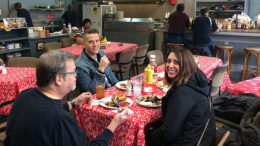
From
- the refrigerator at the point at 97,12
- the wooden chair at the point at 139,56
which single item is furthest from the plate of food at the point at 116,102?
the refrigerator at the point at 97,12

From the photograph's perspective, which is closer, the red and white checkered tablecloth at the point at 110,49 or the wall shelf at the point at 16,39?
the red and white checkered tablecloth at the point at 110,49

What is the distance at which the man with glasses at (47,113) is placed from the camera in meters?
1.19

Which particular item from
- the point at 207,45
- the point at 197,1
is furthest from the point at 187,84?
the point at 197,1

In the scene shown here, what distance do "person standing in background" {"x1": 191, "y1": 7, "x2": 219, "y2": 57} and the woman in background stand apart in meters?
3.74

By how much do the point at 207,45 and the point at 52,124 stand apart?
472 centimetres

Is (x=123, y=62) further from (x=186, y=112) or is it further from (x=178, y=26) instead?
(x=186, y=112)

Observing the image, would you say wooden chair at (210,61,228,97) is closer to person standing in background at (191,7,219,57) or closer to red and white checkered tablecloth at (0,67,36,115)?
red and white checkered tablecloth at (0,67,36,115)

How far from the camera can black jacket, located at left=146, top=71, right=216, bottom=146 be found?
5.18 feet

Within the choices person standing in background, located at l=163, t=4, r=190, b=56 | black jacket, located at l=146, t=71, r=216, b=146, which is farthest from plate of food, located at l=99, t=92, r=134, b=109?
person standing in background, located at l=163, t=4, r=190, b=56

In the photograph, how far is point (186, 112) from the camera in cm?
158

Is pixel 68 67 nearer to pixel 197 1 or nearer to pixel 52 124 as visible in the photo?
pixel 52 124

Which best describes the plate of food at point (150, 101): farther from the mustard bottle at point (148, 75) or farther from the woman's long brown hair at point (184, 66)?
the mustard bottle at point (148, 75)

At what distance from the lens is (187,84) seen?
1652 millimetres

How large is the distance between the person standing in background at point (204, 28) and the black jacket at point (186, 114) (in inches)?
150
